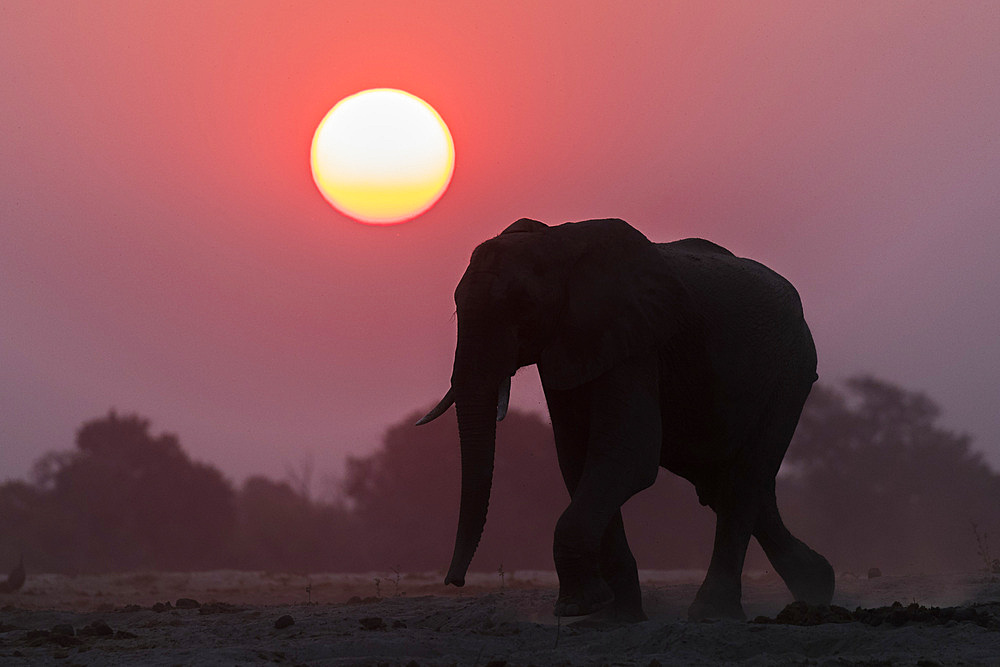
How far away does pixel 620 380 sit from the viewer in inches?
365

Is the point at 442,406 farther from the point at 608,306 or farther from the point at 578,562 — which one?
the point at 578,562

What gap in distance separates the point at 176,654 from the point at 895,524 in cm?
3416

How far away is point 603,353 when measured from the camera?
30.3ft

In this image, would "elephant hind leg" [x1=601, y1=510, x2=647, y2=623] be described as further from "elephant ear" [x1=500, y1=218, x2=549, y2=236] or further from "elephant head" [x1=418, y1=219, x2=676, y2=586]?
"elephant ear" [x1=500, y1=218, x2=549, y2=236]

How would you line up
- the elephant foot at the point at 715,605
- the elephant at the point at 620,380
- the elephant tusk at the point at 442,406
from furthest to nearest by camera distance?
1. the elephant foot at the point at 715,605
2. the elephant tusk at the point at 442,406
3. the elephant at the point at 620,380

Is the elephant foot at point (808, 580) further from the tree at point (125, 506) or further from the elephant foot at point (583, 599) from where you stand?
the tree at point (125, 506)

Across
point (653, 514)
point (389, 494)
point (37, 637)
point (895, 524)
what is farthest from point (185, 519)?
point (37, 637)

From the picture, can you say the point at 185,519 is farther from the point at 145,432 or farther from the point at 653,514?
the point at 653,514

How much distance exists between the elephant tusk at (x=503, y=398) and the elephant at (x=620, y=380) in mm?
13

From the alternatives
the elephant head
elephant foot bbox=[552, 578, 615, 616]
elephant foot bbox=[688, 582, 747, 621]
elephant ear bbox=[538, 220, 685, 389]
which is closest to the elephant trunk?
the elephant head

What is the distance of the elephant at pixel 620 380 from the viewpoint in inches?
353

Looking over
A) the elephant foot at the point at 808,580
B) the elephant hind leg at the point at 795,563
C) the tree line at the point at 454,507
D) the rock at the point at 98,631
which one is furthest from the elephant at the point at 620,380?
the tree line at the point at 454,507

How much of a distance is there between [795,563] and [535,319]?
4.43 meters

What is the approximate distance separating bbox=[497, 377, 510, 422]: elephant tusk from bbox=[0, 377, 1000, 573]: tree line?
92.8ft
